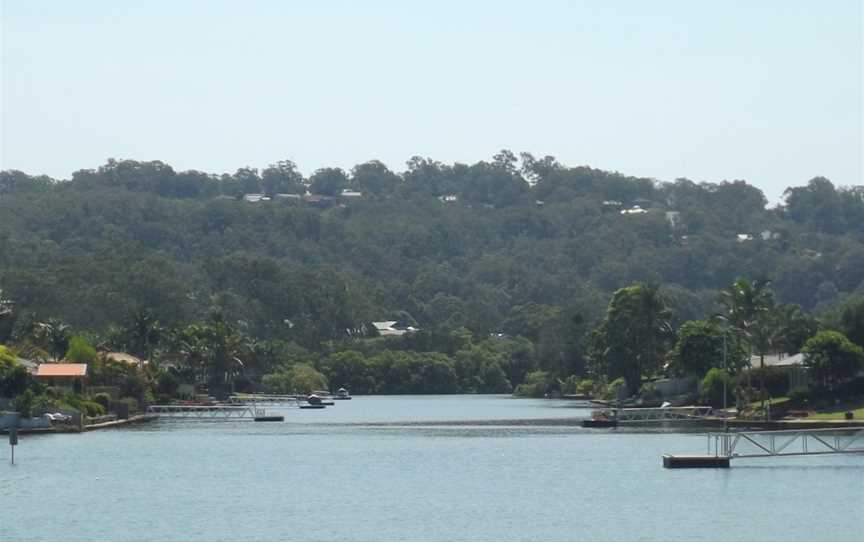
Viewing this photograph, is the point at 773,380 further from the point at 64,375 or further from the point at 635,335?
the point at 64,375

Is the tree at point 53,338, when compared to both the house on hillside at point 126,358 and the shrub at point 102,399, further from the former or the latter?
the shrub at point 102,399

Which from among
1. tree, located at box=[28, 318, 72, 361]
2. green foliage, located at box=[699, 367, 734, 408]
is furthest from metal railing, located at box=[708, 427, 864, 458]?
tree, located at box=[28, 318, 72, 361]

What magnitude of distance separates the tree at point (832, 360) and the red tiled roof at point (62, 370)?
5274cm

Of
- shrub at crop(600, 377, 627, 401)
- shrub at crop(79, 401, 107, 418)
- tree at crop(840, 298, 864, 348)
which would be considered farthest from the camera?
shrub at crop(600, 377, 627, 401)

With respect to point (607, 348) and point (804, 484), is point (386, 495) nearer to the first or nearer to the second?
point (804, 484)

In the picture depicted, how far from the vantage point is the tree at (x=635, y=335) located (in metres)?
156

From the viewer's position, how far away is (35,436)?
10450cm

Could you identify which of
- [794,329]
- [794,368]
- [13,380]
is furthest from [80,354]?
[794,368]

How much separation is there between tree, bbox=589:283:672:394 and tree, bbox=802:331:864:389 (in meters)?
42.3

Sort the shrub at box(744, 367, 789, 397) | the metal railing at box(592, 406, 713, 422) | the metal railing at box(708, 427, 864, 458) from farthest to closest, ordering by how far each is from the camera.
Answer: the metal railing at box(592, 406, 713, 422) < the shrub at box(744, 367, 789, 397) < the metal railing at box(708, 427, 864, 458)

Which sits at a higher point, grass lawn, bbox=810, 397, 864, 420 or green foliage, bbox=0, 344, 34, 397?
green foliage, bbox=0, 344, 34, 397

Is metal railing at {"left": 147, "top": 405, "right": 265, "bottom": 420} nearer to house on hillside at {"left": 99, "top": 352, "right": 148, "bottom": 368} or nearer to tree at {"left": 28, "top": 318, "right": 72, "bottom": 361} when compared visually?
house on hillside at {"left": 99, "top": 352, "right": 148, "bottom": 368}

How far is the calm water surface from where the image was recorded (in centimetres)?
5747

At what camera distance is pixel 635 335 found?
15575 centimetres
